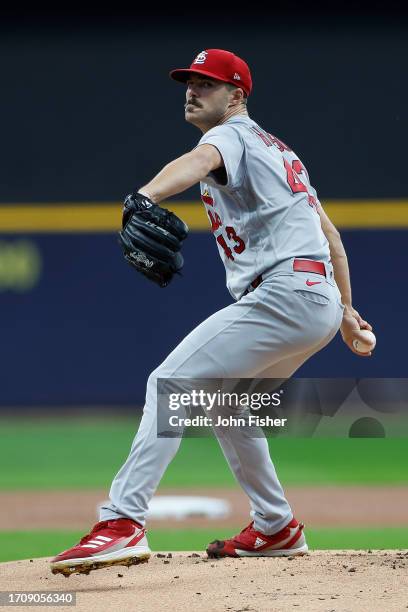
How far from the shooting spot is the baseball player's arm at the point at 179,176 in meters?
3.36

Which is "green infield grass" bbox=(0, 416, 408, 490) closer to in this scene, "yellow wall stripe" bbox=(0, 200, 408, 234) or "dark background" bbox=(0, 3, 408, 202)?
"yellow wall stripe" bbox=(0, 200, 408, 234)

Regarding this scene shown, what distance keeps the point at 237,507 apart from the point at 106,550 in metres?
3.44

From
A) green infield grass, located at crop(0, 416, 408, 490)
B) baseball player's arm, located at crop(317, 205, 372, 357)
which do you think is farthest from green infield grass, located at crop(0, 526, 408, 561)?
baseball player's arm, located at crop(317, 205, 372, 357)

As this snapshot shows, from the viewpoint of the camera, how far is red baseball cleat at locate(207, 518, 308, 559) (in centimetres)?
430

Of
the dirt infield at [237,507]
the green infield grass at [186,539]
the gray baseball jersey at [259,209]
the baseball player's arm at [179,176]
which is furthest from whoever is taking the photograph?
the dirt infield at [237,507]

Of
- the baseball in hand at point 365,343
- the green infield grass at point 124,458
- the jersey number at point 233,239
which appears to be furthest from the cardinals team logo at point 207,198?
the green infield grass at point 124,458

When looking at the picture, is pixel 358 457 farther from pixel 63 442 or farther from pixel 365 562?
pixel 365 562

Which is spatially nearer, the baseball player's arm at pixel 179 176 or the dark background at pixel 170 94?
the baseball player's arm at pixel 179 176

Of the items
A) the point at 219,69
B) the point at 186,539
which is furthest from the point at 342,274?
the point at 186,539

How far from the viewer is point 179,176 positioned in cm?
336

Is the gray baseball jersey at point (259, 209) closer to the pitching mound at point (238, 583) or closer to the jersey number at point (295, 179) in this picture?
the jersey number at point (295, 179)

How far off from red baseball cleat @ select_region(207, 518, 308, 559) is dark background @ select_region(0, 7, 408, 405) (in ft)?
22.0

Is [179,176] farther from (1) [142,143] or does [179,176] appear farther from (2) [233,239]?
(1) [142,143]

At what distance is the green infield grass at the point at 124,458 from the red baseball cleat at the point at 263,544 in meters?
3.38
